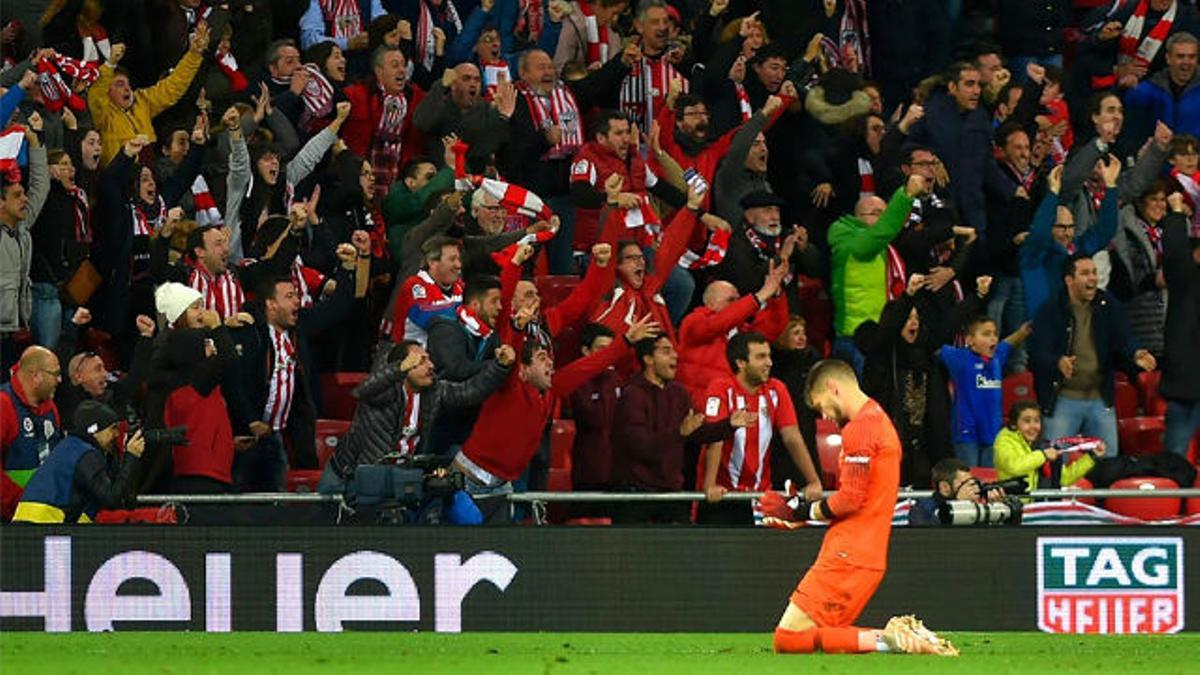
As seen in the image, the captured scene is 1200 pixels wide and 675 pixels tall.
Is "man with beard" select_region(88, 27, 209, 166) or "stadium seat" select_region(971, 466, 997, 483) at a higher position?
"man with beard" select_region(88, 27, 209, 166)

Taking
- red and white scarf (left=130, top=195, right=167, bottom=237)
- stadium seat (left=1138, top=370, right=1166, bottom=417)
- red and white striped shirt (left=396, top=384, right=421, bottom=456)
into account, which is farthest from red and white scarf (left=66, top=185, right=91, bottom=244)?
stadium seat (left=1138, top=370, right=1166, bottom=417)

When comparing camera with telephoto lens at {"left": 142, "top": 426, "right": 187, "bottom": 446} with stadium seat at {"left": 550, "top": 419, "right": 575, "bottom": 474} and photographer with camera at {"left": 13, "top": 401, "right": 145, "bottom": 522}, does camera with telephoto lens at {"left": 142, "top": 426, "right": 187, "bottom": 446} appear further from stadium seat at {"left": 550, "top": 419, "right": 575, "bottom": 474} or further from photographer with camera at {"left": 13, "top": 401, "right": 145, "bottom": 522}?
stadium seat at {"left": 550, "top": 419, "right": 575, "bottom": 474}

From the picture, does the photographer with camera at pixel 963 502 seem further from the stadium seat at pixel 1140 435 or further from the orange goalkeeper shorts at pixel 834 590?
the stadium seat at pixel 1140 435

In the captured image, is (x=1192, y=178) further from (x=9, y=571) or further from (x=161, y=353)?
(x=9, y=571)

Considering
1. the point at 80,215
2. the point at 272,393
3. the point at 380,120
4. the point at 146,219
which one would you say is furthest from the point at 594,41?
the point at 272,393

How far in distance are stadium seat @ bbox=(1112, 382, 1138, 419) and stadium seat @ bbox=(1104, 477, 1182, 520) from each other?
2.65 m

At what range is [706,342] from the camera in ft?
57.4

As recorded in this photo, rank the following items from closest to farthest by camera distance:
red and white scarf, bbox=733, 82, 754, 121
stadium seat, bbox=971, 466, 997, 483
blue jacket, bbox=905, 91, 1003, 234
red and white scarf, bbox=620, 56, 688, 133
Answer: stadium seat, bbox=971, 466, 997, 483, blue jacket, bbox=905, 91, 1003, 234, red and white scarf, bbox=620, 56, 688, 133, red and white scarf, bbox=733, 82, 754, 121

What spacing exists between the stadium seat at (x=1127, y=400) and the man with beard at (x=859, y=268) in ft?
7.23

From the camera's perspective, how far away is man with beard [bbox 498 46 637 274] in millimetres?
19578


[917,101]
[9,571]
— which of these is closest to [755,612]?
[9,571]

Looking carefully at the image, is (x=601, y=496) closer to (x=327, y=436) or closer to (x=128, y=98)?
(x=327, y=436)

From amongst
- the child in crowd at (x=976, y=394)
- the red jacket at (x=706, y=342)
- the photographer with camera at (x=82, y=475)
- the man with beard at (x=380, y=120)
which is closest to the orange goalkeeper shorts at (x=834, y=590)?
the photographer with camera at (x=82, y=475)

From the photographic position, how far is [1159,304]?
20.0 meters
